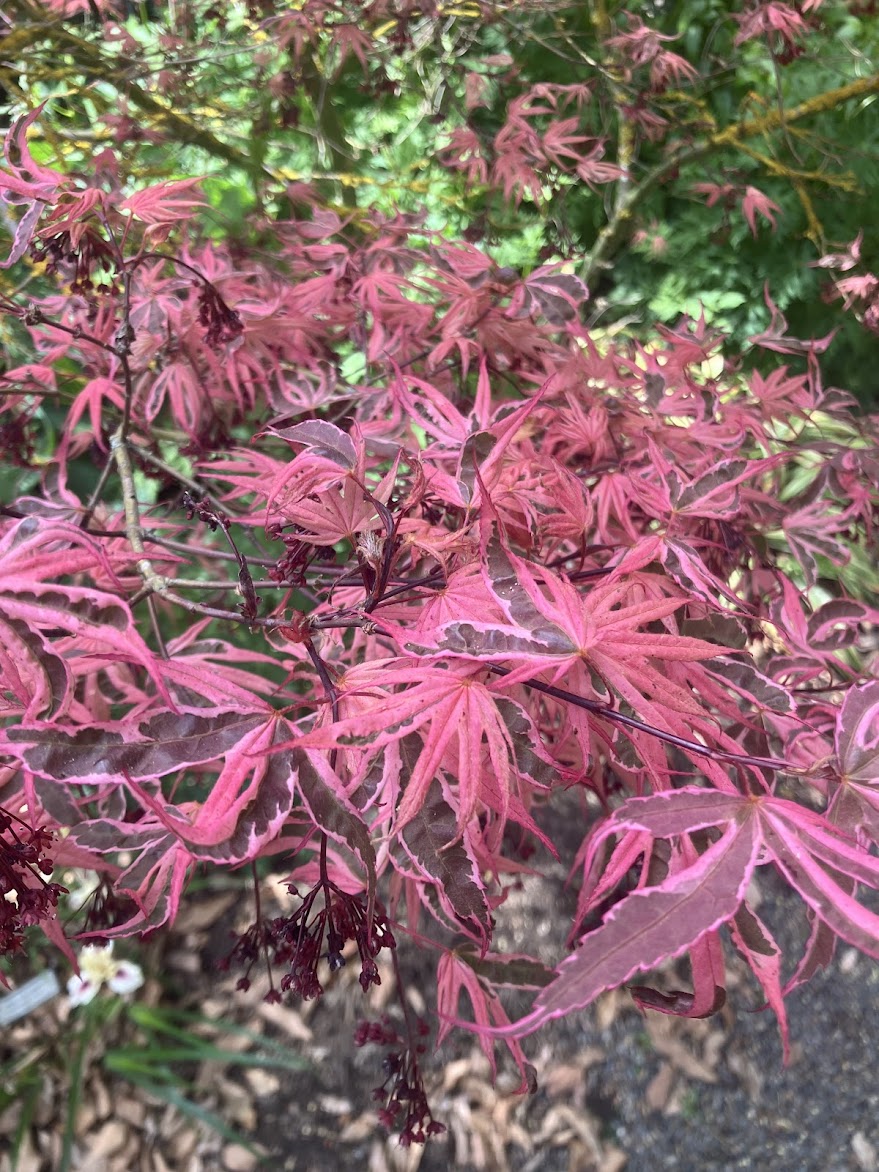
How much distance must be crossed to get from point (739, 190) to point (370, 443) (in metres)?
1.30

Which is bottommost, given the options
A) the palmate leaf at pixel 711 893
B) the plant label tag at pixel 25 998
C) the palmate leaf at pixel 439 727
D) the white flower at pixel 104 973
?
the white flower at pixel 104 973

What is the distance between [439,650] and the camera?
403mm

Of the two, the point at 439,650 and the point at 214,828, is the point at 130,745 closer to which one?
the point at 214,828

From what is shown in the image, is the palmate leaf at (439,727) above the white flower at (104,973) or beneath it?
above

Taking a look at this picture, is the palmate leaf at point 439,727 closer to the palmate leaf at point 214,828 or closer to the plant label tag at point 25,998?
the palmate leaf at point 214,828

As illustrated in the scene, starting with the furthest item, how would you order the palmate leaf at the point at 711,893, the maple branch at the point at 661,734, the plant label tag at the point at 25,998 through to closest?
the plant label tag at the point at 25,998, the maple branch at the point at 661,734, the palmate leaf at the point at 711,893

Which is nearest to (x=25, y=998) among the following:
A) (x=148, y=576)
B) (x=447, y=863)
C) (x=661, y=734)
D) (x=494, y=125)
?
(x=148, y=576)

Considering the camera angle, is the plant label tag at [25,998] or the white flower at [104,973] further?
the white flower at [104,973]

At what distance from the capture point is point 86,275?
2.19 ft

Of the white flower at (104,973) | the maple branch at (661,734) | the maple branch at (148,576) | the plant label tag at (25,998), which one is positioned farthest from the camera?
the white flower at (104,973)

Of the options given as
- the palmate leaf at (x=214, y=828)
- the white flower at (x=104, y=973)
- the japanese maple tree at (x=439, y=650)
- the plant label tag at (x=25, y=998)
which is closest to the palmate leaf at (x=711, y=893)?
the japanese maple tree at (x=439, y=650)

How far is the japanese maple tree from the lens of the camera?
399 mm

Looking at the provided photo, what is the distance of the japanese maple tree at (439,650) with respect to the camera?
0.40 metres

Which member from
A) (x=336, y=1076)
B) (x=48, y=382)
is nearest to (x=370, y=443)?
(x=48, y=382)
